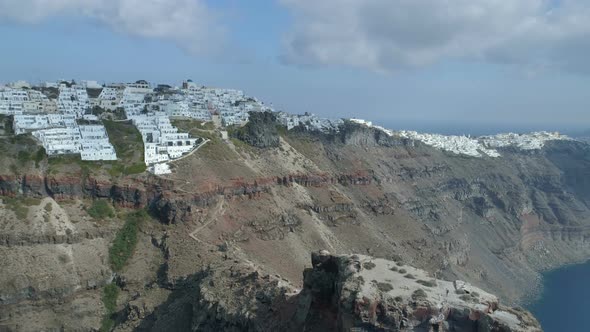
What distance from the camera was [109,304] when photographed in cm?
6938

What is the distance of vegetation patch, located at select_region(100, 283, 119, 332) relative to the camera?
219ft

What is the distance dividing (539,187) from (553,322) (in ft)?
277

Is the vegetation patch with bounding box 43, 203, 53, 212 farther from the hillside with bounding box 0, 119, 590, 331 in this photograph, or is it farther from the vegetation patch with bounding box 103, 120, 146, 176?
the vegetation patch with bounding box 103, 120, 146, 176

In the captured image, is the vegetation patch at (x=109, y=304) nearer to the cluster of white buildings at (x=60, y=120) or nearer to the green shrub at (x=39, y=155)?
the green shrub at (x=39, y=155)

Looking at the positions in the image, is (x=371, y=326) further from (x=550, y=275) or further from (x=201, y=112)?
(x=550, y=275)

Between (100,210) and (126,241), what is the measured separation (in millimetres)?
6945

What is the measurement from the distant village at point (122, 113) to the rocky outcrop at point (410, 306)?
52.1 m

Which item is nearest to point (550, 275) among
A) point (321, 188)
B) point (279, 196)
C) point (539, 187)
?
point (539, 187)

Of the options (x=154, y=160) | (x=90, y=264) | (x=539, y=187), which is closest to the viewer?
(x=90, y=264)

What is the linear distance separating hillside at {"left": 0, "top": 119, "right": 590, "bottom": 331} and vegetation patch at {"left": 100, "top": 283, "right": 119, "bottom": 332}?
19cm

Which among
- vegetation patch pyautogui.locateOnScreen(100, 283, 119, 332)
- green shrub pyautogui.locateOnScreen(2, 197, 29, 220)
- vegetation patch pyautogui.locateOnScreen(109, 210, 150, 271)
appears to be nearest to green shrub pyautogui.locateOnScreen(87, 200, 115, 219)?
vegetation patch pyautogui.locateOnScreen(109, 210, 150, 271)

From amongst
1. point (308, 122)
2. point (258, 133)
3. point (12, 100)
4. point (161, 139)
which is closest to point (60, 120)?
point (12, 100)

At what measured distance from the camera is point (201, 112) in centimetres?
12356

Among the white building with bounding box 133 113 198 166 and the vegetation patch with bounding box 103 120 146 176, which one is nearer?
the vegetation patch with bounding box 103 120 146 176
